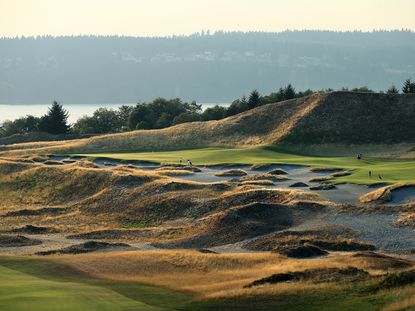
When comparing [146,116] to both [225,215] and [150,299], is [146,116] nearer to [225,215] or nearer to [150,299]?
[225,215]

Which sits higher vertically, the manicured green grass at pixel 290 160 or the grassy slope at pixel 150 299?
the manicured green grass at pixel 290 160

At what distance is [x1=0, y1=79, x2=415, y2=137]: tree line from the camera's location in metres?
140

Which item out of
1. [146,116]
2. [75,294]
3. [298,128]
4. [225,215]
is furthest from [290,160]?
[146,116]

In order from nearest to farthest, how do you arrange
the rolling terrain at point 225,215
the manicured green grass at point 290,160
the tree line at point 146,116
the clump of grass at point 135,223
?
1. the rolling terrain at point 225,215
2. the clump of grass at point 135,223
3. the manicured green grass at point 290,160
4. the tree line at point 146,116

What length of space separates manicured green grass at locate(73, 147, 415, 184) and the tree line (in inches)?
1604

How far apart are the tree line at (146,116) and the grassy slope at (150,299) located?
4051 inches

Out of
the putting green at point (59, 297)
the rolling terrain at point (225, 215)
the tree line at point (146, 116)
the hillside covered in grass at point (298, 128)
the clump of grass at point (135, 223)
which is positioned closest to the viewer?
the putting green at point (59, 297)

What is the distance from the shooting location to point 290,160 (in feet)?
273

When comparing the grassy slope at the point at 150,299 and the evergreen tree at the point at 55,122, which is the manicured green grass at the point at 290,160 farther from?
the evergreen tree at the point at 55,122

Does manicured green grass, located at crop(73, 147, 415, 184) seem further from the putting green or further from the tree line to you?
the tree line

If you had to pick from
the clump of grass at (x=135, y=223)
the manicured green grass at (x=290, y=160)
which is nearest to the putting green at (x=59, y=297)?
the clump of grass at (x=135, y=223)

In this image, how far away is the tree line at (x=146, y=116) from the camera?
14000 centimetres

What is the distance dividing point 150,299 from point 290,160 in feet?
181

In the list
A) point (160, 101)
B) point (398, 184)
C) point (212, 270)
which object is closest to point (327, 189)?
point (398, 184)
